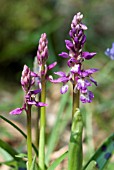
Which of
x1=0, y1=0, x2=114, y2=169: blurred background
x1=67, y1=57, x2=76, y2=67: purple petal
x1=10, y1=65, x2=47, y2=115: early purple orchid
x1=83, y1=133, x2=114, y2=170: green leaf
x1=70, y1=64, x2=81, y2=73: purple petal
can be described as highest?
x1=0, y1=0, x2=114, y2=169: blurred background

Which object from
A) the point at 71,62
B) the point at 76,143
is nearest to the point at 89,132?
the point at 76,143

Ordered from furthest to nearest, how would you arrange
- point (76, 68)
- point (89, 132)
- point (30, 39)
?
point (30, 39)
point (89, 132)
point (76, 68)

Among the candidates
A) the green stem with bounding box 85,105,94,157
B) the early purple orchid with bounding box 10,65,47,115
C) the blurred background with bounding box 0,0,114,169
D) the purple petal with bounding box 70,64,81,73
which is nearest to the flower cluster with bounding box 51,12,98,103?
the purple petal with bounding box 70,64,81,73

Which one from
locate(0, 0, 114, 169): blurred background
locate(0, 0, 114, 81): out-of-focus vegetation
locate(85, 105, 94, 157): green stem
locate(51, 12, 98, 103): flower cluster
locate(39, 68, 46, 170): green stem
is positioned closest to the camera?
locate(51, 12, 98, 103): flower cluster

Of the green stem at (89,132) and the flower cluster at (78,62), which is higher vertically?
the flower cluster at (78,62)

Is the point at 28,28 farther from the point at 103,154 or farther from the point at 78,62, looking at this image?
the point at 78,62

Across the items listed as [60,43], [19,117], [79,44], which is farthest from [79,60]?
[60,43]

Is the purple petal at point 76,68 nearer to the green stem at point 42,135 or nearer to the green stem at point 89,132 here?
the green stem at point 42,135

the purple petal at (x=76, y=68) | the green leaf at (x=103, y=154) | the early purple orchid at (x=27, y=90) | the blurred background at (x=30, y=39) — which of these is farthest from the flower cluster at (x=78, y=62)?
the blurred background at (x=30, y=39)

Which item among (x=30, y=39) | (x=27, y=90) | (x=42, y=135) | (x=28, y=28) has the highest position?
(x=28, y=28)

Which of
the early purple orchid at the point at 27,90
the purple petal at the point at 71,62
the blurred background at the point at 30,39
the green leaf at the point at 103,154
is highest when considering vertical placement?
the blurred background at the point at 30,39

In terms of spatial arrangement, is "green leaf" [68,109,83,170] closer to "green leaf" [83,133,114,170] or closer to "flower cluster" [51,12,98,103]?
"flower cluster" [51,12,98,103]

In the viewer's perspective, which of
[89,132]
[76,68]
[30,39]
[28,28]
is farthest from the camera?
[28,28]
